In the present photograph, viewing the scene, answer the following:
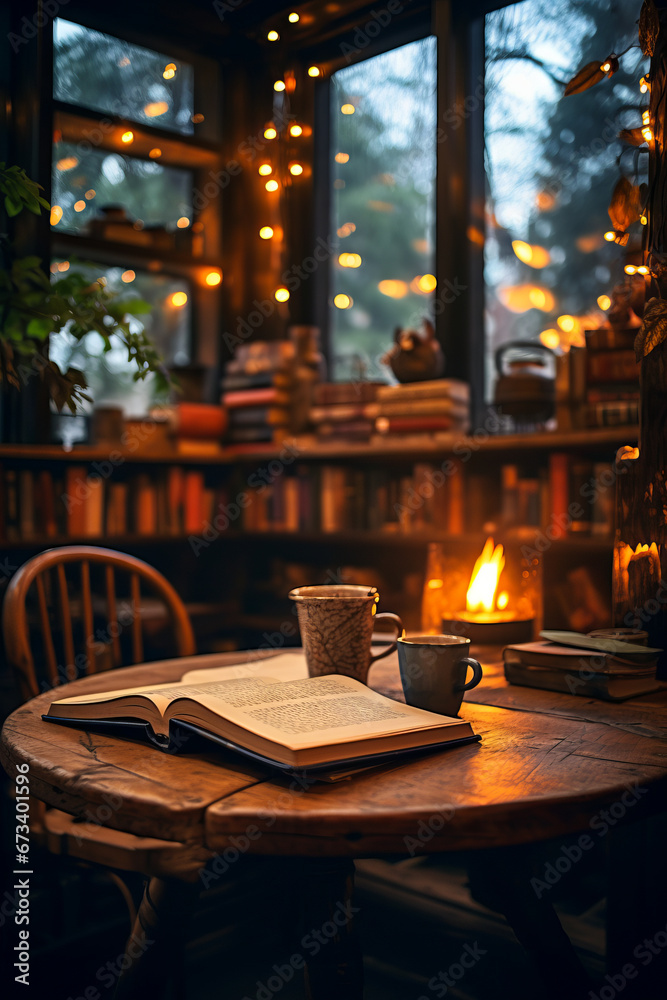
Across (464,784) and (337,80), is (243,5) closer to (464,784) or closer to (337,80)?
(337,80)

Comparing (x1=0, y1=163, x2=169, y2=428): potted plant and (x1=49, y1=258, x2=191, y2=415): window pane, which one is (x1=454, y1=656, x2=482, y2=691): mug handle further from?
(x1=49, y1=258, x2=191, y2=415): window pane

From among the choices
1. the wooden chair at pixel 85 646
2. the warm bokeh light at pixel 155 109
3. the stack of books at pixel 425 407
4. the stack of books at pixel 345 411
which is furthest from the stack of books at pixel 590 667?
the warm bokeh light at pixel 155 109

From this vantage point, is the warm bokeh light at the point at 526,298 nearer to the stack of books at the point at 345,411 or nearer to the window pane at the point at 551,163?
the window pane at the point at 551,163

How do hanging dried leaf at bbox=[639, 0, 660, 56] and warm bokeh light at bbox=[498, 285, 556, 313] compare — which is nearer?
hanging dried leaf at bbox=[639, 0, 660, 56]

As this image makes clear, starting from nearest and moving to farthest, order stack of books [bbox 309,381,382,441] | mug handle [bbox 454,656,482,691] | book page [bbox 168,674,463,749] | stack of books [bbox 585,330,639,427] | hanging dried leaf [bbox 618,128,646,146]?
book page [bbox 168,674,463,749], mug handle [bbox 454,656,482,691], hanging dried leaf [bbox 618,128,646,146], stack of books [bbox 585,330,639,427], stack of books [bbox 309,381,382,441]

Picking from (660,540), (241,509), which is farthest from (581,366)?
(241,509)

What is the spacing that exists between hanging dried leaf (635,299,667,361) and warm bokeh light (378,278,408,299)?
6.68 feet

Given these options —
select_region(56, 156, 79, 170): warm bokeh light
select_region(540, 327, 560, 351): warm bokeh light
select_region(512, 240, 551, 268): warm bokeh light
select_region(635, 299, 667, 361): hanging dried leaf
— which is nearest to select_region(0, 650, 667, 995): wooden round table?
select_region(635, 299, 667, 361): hanging dried leaf

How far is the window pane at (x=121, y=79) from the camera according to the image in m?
3.05

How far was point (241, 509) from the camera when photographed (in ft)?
10.8

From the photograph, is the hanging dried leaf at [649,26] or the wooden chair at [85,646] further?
the hanging dried leaf at [649,26]

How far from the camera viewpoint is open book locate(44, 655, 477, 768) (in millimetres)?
776

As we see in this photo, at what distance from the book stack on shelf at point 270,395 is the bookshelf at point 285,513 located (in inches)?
3.6

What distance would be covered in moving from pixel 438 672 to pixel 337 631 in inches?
6.2
